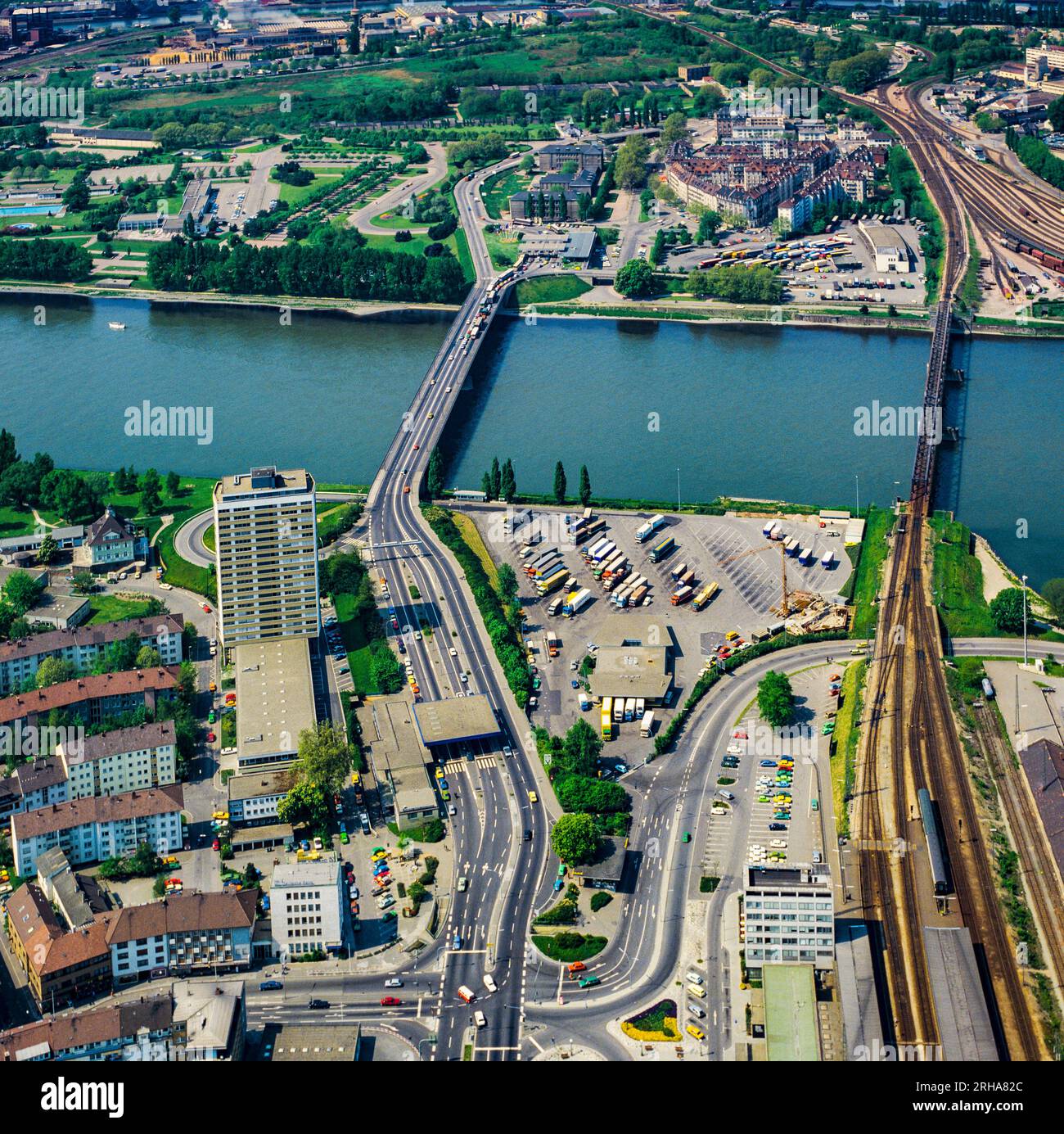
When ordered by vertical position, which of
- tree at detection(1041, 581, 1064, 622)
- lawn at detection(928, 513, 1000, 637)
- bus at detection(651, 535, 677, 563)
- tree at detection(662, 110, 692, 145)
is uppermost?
tree at detection(662, 110, 692, 145)

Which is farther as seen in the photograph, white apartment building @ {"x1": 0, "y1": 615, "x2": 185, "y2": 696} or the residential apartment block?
white apartment building @ {"x1": 0, "y1": 615, "x2": 185, "y2": 696}

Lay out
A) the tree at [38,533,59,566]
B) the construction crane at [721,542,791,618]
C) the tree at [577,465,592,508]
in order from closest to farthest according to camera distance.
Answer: the construction crane at [721,542,791,618] < the tree at [38,533,59,566] < the tree at [577,465,592,508]

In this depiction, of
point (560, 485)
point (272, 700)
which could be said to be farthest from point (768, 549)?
point (272, 700)

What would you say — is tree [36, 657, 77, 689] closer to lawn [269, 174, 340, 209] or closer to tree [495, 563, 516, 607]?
tree [495, 563, 516, 607]

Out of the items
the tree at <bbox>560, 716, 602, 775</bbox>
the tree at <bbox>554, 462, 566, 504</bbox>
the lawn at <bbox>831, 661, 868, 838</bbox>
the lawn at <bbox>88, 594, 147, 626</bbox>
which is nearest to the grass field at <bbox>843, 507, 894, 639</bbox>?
the lawn at <bbox>831, 661, 868, 838</bbox>

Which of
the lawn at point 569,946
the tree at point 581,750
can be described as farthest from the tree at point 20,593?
the lawn at point 569,946

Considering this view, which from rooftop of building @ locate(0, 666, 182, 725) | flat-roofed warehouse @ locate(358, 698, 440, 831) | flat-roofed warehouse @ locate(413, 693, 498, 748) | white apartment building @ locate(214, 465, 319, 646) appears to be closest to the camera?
flat-roofed warehouse @ locate(358, 698, 440, 831)

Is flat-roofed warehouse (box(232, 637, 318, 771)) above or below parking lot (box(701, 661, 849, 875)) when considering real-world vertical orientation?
above

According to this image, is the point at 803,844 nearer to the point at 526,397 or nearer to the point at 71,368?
the point at 526,397
